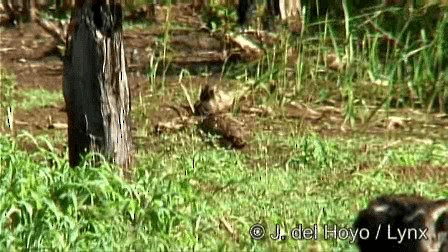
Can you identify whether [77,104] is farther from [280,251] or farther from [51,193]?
[280,251]

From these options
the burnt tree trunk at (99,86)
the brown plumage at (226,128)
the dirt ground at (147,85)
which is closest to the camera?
the burnt tree trunk at (99,86)

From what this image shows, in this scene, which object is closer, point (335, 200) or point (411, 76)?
point (335, 200)

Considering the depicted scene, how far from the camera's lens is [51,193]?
548 cm

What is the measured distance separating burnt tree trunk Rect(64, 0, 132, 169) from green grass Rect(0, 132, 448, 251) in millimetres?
162

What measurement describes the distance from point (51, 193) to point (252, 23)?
6.04 metres

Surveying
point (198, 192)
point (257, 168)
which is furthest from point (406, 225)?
point (257, 168)

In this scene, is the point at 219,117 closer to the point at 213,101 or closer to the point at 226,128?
the point at 226,128

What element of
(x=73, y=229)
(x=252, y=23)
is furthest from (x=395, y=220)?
(x=252, y=23)

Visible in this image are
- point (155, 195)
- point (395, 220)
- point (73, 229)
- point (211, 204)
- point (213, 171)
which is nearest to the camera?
point (395, 220)

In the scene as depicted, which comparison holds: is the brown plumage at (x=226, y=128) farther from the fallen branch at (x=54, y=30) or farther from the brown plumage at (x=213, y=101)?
the fallen branch at (x=54, y=30)

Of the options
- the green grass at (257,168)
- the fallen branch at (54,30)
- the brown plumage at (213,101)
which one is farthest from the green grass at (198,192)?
the fallen branch at (54,30)

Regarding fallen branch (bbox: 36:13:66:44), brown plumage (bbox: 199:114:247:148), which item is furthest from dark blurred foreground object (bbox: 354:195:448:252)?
fallen branch (bbox: 36:13:66:44)

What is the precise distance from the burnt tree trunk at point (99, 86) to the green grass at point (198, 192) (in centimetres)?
16

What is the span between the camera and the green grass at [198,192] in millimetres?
5117
